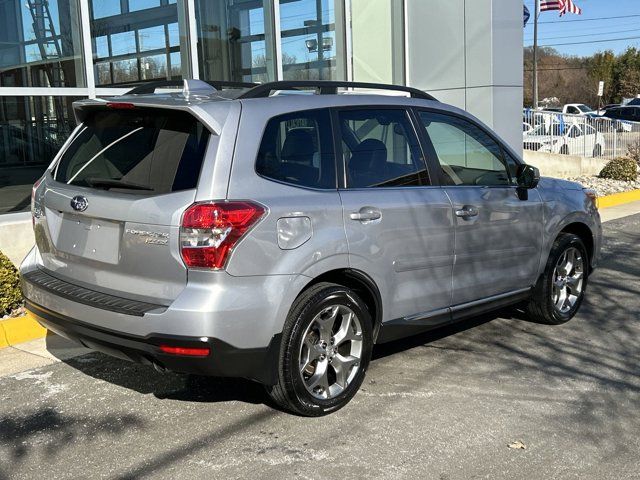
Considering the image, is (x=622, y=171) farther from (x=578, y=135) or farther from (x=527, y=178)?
(x=527, y=178)

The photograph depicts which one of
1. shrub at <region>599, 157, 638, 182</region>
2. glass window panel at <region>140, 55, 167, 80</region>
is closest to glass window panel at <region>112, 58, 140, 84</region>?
glass window panel at <region>140, 55, 167, 80</region>

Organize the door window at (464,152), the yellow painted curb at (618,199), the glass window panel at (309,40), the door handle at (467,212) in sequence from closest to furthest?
1. the door handle at (467,212)
2. the door window at (464,152)
3. the glass window panel at (309,40)
4. the yellow painted curb at (618,199)

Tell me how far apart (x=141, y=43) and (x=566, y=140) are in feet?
42.5

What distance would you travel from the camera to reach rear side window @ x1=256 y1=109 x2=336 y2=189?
396 cm

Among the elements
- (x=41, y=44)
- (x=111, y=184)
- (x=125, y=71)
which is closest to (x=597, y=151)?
(x=125, y=71)

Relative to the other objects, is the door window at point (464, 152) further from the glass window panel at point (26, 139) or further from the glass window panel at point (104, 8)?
the glass window panel at point (104, 8)

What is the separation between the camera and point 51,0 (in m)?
8.66

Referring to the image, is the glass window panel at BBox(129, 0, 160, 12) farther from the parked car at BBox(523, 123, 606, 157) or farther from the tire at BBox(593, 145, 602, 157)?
the tire at BBox(593, 145, 602, 157)

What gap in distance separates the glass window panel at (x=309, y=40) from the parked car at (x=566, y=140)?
30.2 ft

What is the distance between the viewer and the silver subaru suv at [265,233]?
3678 mm

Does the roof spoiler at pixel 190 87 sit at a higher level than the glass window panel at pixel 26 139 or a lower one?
higher

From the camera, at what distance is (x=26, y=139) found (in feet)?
26.6

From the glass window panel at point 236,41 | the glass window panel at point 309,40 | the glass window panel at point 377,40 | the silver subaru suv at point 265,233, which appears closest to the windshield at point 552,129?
the glass window panel at point 377,40

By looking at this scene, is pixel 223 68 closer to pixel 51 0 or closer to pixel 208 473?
pixel 51 0
